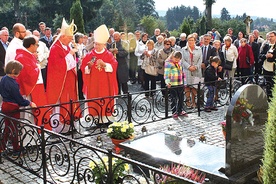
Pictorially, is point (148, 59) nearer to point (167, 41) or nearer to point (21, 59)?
point (167, 41)

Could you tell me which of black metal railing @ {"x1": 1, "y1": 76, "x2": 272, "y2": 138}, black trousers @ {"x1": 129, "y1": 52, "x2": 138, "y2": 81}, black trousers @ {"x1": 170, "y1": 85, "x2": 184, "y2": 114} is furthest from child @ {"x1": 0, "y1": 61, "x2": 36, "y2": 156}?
black trousers @ {"x1": 129, "y1": 52, "x2": 138, "y2": 81}

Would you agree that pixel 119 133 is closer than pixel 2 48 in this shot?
Yes

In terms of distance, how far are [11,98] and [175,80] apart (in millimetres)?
4473

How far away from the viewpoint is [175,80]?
959 centimetres

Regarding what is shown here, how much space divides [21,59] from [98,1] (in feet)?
136

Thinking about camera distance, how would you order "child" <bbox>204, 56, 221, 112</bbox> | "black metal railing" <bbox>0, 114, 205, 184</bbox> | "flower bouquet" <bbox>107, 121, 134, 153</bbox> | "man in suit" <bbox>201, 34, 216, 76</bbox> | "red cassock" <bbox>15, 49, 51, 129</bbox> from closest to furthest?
"black metal railing" <bbox>0, 114, 205, 184</bbox>, "flower bouquet" <bbox>107, 121, 134, 153</bbox>, "red cassock" <bbox>15, 49, 51, 129</bbox>, "child" <bbox>204, 56, 221, 112</bbox>, "man in suit" <bbox>201, 34, 216, 76</bbox>

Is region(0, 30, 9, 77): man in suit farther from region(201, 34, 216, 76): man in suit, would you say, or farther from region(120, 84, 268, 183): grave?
region(201, 34, 216, 76): man in suit

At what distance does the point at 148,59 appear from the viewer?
1227cm

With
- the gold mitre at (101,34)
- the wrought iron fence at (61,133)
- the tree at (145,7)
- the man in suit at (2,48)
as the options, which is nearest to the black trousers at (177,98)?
the wrought iron fence at (61,133)

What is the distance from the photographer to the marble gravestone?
4.82 meters

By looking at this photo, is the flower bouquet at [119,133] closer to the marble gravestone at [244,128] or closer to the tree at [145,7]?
the marble gravestone at [244,128]

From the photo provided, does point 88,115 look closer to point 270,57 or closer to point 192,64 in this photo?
point 192,64

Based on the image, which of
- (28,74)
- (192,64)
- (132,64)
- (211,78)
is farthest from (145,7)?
(28,74)

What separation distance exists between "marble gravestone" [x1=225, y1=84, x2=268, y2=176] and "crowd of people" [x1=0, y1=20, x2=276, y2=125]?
3.68 m
